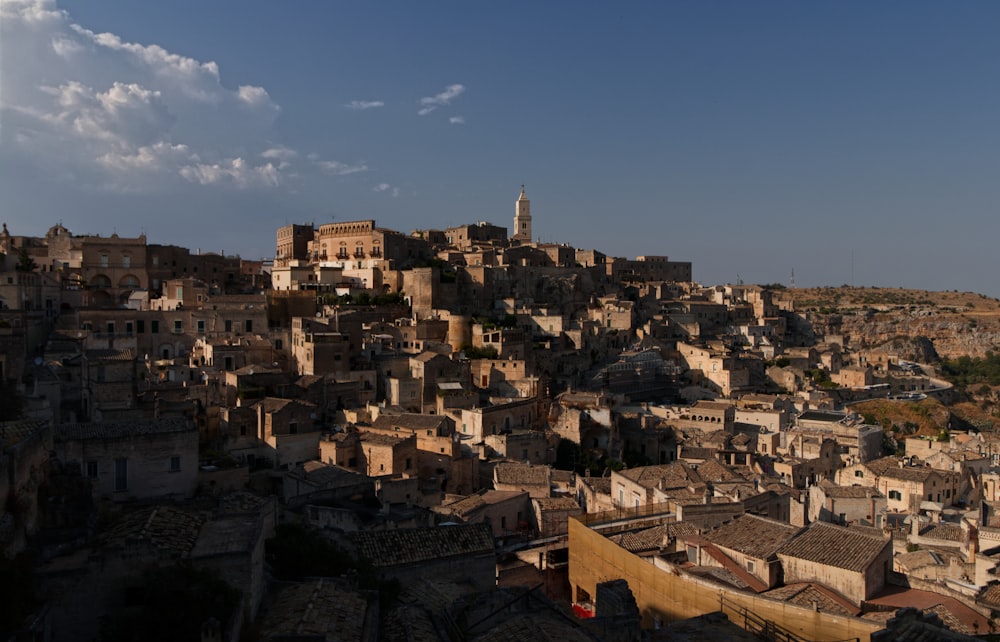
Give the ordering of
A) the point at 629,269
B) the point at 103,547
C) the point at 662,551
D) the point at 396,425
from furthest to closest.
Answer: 1. the point at 629,269
2. the point at 396,425
3. the point at 662,551
4. the point at 103,547

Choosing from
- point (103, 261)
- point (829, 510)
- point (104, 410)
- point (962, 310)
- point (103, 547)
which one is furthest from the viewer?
point (962, 310)

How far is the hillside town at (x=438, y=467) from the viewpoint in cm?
898

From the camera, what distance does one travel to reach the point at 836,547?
1230 cm

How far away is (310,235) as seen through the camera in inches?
2050

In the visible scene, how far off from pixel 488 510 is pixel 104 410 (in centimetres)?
882

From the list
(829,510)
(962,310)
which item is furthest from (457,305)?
(962,310)

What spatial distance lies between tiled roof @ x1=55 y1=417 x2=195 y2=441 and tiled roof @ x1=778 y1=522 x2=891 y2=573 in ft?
34.0

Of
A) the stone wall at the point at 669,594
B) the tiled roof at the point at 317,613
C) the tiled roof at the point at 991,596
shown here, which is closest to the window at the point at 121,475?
the tiled roof at the point at 317,613

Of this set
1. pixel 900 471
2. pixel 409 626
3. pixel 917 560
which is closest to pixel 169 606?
pixel 409 626

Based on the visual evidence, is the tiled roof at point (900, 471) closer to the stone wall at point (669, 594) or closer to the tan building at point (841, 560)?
the tan building at point (841, 560)

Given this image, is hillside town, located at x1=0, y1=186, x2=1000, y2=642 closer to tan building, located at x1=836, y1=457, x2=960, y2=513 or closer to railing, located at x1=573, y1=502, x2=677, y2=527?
tan building, located at x1=836, y1=457, x2=960, y2=513

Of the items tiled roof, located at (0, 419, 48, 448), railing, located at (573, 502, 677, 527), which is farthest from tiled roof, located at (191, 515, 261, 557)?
railing, located at (573, 502, 677, 527)

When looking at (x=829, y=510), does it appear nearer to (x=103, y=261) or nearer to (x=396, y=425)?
(x=396, y=425)

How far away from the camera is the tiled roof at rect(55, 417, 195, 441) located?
1236 centimetres
